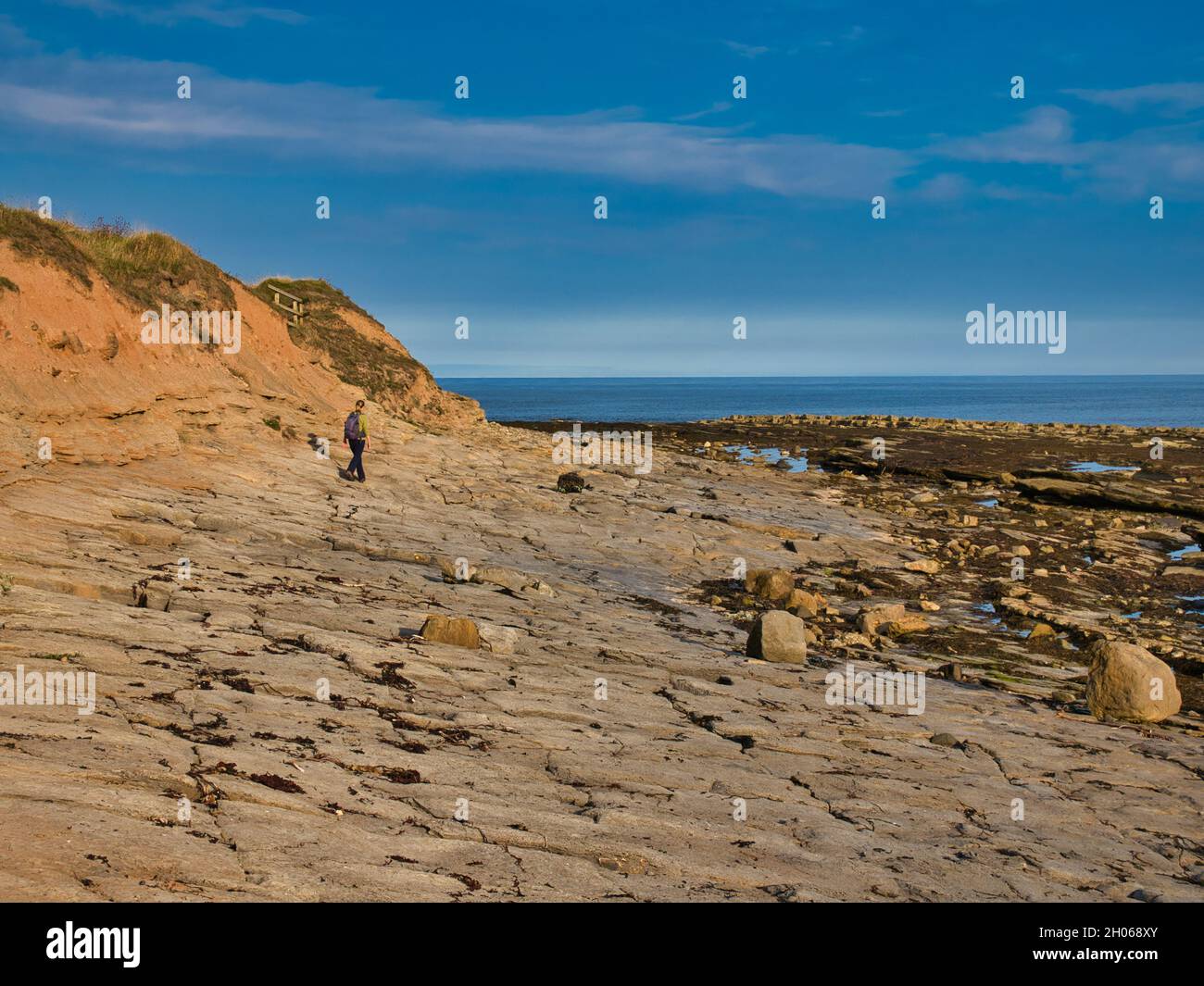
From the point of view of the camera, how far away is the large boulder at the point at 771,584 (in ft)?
61.2

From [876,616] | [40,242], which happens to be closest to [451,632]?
[876,616]

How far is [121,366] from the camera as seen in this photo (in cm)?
2030

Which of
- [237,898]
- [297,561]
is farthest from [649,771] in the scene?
[297,561]

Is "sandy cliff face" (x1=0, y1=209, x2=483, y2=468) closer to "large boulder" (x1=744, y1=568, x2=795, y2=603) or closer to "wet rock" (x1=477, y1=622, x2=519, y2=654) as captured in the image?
"wet rock" (x1=477, y1=622, x2=519, y2=654)

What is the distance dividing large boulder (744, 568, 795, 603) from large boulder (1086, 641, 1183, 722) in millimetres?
6370

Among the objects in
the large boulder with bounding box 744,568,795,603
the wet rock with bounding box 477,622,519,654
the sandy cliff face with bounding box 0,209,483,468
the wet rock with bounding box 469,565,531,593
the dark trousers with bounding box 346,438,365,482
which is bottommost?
the large boulder with bounding box 744,568,795,603

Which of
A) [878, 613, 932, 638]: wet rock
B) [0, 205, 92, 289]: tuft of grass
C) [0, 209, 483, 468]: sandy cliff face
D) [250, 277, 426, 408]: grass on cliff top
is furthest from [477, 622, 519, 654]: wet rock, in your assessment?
[250, 277, 426, 408]: grass on cliff top

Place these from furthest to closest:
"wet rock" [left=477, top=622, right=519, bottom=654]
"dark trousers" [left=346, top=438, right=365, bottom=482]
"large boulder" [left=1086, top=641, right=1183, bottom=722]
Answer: "dark trousers" [left=346, top=438, right=365, bottom=482], "large boulder" [left=1086, top=641, right=1183, bottom=722], "wet rock" [left=477, top=622, right=519, bottom=654]

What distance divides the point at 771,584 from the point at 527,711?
372 inches

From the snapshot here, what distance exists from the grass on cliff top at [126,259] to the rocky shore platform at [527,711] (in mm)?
4145

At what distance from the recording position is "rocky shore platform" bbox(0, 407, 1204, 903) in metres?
6.78

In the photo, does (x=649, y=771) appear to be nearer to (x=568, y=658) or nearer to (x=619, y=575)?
(x=568, y=658)

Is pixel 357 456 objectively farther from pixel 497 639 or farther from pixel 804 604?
pixel 497 639
